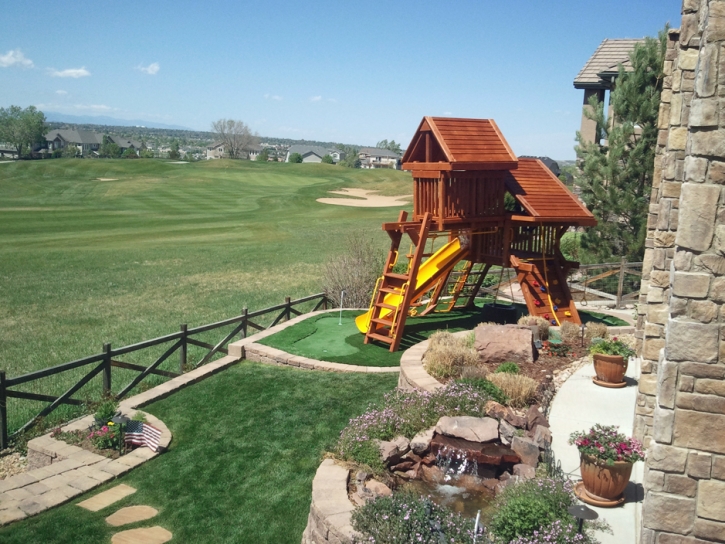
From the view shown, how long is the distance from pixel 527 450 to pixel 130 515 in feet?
16.6

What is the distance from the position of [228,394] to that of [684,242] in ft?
29.5

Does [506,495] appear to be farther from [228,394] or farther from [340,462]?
[228,394]

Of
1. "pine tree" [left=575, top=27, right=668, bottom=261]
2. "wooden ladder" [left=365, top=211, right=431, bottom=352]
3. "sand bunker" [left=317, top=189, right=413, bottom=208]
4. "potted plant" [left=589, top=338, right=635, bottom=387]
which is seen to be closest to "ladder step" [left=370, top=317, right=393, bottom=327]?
"wooden ladder" [left=365, top=211, right=431, bottom=352]

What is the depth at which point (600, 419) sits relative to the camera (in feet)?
32.0

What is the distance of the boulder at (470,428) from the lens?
825 cm

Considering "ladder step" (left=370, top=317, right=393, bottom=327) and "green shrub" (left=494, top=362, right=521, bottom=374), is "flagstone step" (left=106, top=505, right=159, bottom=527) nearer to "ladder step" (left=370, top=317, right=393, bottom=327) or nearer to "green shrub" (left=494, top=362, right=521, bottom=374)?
"green shrub" (left=494, top=362, right=521, bottom=374)

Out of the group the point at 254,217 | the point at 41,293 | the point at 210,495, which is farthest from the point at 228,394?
the point at 254,217

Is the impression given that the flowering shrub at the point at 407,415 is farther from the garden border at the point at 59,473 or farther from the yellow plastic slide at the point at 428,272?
the yellow plastic slide at the point at 428,272

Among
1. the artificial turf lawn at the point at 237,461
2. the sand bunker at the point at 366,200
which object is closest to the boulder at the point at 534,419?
the artificial turf lawn at the point at 237,461

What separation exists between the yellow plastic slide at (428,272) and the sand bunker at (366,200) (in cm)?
3912

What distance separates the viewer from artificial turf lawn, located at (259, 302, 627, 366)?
13.9 metres

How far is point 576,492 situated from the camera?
24.4 ft

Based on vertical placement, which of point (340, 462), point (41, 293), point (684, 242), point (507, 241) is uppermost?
point (684, 242)

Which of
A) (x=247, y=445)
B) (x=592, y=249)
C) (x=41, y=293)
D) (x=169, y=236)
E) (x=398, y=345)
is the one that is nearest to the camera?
(x=247, y=445)
